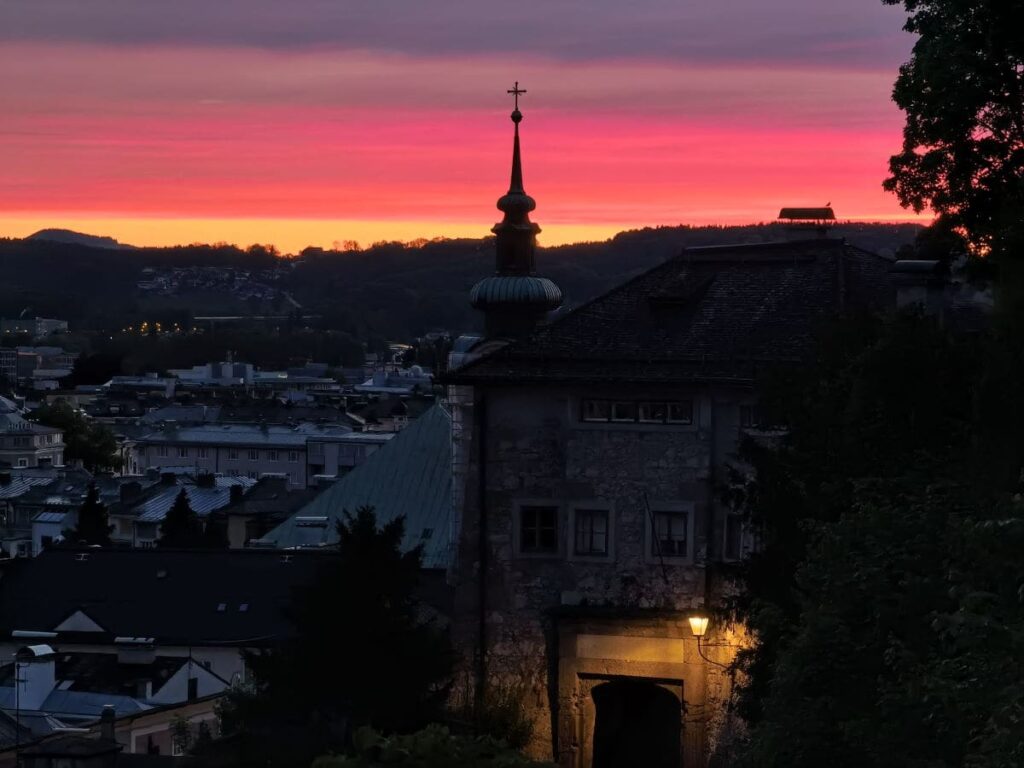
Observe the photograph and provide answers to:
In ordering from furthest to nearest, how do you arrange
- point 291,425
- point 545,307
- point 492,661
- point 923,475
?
point 291,425 → point 545,307 → point 492,661 → point 923,475

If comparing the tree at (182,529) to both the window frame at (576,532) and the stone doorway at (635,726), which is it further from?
the window frame at (576,532)

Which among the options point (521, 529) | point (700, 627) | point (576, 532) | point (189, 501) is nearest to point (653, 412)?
point (576, 532)

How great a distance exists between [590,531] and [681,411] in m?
2.25

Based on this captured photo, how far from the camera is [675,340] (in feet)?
108

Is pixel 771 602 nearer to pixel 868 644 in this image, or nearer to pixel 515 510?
pixel 868 644

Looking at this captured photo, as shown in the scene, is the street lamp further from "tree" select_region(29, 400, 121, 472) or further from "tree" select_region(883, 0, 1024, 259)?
"tree" select_region(29, 400, 121, 472)

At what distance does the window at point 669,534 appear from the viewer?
3262 centimetres

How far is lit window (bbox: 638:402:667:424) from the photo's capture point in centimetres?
3262

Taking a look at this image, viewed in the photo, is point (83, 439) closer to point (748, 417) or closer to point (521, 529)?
point (521, 529)

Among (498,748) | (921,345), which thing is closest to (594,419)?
(921,345)

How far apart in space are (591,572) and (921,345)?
10017 millimetres

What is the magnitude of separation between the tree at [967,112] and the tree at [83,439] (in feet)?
414

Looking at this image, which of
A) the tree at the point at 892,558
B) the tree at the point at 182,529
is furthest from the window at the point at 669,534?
the tree at the point at 182,529

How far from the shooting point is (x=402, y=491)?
62.7 metres
